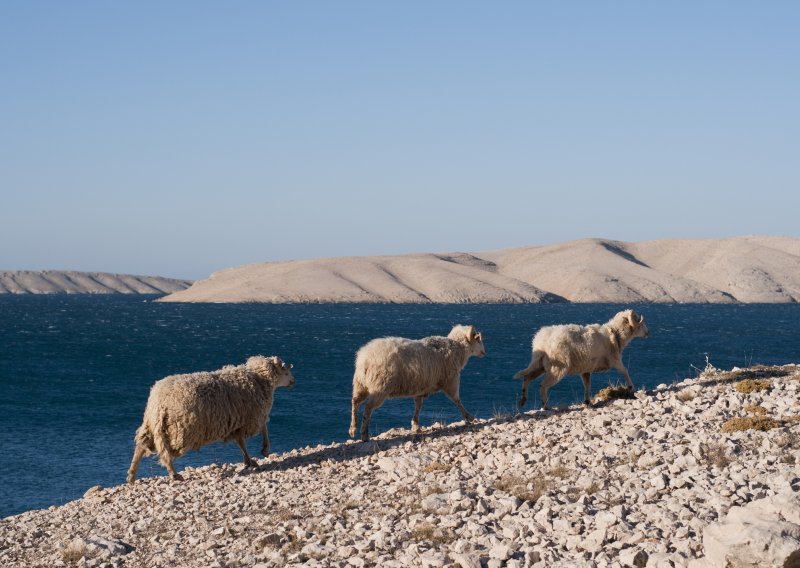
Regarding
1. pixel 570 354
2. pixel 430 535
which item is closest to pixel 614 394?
pixel 570 354

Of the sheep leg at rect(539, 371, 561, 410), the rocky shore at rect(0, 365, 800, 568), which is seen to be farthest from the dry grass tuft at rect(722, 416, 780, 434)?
the sheep leg at rect(539, 371, 561, 410)

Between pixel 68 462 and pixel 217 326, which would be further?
pixel 217 326

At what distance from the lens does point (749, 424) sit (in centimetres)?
1214

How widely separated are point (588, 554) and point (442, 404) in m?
28.2

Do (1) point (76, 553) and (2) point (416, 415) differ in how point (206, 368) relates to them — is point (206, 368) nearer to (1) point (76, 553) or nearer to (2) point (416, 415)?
(2) point (416, 415)

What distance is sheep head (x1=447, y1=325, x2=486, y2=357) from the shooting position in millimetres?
17219

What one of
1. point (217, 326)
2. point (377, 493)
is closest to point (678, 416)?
point (377, 493)

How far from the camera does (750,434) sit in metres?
11.8

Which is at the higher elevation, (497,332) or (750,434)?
(750,434)

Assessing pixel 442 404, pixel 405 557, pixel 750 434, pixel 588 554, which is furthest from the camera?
pixel 442 404

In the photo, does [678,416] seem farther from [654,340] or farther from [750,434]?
[654,340]

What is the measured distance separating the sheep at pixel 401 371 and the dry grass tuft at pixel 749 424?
490 centimetres

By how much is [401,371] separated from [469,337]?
2139mm

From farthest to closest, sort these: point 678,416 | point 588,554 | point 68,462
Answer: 1. point 68,462
2. point 678,416
3. point 588,554
